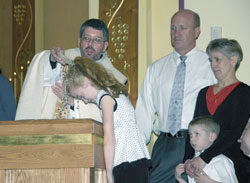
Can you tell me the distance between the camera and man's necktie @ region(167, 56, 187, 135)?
4633 mm

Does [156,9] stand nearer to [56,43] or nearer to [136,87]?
[136,87]

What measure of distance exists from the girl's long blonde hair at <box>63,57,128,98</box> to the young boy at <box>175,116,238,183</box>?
0.71 m

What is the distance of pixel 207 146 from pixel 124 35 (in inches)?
80.3

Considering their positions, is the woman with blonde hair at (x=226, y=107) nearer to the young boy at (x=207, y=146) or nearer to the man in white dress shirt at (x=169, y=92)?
the young boy at (x=207, y=146)

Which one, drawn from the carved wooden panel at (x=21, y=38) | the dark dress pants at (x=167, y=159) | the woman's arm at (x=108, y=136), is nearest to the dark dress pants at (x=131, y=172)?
the woman's arm at (x=108, y=136)

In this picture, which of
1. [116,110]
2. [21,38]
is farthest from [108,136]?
[21,38]

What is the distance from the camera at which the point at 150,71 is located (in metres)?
5.05

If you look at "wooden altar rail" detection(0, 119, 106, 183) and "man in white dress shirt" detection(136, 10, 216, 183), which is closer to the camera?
"wooden altar rail" detection(0, 119, 106, 183)

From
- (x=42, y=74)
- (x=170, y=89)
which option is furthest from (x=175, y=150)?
(x=42, y=74)

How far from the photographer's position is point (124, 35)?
562 centimetres

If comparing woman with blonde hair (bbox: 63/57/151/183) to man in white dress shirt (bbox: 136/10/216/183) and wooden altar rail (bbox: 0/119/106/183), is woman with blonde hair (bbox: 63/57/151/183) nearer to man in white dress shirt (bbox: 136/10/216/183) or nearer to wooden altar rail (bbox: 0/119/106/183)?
wooden altar rail (bbox: 0/119/106/183)

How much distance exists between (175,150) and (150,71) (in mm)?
856

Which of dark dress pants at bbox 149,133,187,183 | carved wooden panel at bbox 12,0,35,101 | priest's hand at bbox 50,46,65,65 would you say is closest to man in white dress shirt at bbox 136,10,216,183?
dark dress pants at bbox 149,133,187,183

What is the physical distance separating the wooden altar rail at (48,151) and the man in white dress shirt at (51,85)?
1.22 metres
